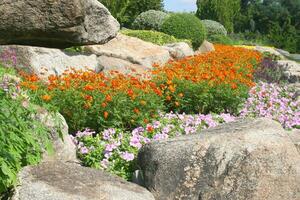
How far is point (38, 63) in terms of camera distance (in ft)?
28.7

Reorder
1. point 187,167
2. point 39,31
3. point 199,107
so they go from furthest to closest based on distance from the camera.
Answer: point 39,31, point 199,107, point 187,167

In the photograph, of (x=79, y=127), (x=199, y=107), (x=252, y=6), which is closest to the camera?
(x=79, y=127)

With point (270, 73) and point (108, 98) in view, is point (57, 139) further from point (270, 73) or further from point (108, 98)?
point (270, 73)

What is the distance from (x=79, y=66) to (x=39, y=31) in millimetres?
1210

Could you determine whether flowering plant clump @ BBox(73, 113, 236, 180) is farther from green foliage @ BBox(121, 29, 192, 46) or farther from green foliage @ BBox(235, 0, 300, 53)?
green foliage @ BBox(235, 0, 300, 53)

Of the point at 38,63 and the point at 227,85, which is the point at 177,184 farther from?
the point at 38,63

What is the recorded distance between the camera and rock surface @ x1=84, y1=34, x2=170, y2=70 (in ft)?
37.1

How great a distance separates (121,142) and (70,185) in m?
1.92

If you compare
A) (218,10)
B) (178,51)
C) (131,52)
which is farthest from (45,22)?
(218,10)

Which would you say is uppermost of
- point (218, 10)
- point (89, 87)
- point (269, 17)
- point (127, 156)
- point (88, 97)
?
point (89, 87)

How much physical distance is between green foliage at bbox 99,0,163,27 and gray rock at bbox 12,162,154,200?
21187 mm

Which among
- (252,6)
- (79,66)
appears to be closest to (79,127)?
(79,66)

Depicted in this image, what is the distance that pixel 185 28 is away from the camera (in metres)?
18.6

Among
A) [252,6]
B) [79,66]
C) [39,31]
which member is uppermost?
[39,31]
